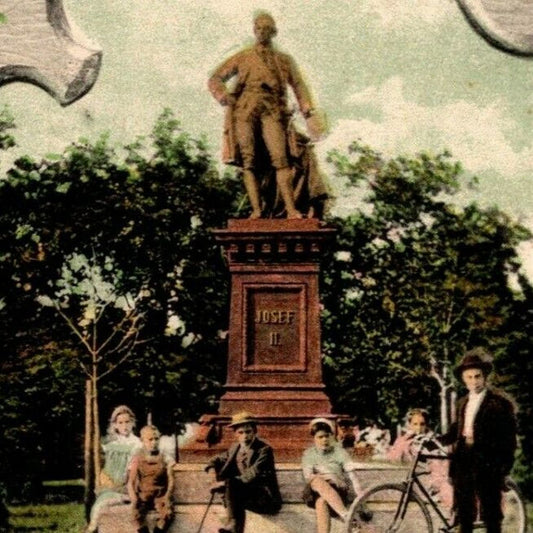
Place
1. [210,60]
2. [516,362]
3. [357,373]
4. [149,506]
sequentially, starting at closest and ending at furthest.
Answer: [149,506] → [210,60] → [516,362] → [357,373]

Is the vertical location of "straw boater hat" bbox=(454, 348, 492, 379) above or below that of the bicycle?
above

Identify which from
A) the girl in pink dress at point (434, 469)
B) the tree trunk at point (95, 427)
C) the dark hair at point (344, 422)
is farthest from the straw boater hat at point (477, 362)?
the tree trunk at point (95, 427)

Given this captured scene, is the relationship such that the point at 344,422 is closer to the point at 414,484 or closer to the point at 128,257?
the point at 414,484

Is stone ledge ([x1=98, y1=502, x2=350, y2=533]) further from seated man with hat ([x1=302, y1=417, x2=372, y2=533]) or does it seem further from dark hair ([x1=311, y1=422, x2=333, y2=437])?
dark hair ([x1=311, y1=422, x2=333, y2=437])

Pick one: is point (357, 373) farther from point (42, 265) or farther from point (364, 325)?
point (42, 265)

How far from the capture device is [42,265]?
16328 mm

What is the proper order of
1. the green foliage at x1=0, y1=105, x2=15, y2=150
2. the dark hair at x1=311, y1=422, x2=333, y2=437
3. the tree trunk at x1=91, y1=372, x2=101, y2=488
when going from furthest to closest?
1. the tree trunk at x1=91, y1=372, x2=101, y2=488
2. the green foliage at x1=0, y1=105, x2=15, y2=150
3. the dark hair at x1=311, y1=422, x2=333, y2=437

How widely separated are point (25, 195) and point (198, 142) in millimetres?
2879

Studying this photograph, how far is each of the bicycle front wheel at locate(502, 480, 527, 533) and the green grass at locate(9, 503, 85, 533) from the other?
647cm

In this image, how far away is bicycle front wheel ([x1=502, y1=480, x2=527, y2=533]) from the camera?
7863mm

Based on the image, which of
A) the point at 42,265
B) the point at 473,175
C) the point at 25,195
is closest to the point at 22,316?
the point at 42,265

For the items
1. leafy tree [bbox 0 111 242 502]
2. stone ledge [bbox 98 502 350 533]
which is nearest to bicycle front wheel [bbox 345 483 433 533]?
stone ledge [bbox 98 502 350 533]

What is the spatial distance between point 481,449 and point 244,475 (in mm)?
1707

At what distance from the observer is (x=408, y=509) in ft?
26.0
